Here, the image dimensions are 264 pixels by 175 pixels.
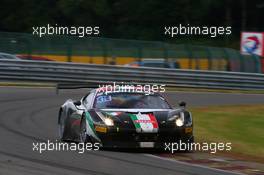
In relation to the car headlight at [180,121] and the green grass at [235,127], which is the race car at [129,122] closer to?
the car headlight at [180,121]

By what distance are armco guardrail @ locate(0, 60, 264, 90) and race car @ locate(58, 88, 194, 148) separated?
50.0 feet

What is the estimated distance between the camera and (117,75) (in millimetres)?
29953

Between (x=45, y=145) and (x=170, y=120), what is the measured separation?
2.11m

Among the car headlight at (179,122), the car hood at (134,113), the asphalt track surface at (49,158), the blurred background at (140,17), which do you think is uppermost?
the blurred background at (140,17)

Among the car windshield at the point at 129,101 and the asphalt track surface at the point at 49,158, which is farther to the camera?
the car windshield at the point at 129,101

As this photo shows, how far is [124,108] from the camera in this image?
12781mm

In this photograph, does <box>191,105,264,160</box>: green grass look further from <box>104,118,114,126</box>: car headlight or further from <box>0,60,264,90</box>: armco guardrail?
<box>0,60,264,90</box>: armco guardrail

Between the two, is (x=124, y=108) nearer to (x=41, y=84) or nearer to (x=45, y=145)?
(x=45, y=145)

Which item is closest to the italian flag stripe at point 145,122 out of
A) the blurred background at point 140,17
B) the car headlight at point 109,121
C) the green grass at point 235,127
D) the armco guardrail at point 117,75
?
the car headlight at point 109,121

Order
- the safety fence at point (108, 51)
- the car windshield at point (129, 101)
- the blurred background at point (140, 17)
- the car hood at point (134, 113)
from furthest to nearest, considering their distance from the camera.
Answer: the blurred background at point (140, 17) < the safety fence at point (108, 51) < the car windshield at point (129, 101) < the car hood at point (134, 113)

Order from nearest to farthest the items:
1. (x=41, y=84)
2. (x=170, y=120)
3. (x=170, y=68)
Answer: (x=170, y=120)
(x=41, y=84)
(x=170, y=68)

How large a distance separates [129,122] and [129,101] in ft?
3.46

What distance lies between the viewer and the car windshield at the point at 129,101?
1293 cm

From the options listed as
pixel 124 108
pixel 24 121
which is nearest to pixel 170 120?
pixel 124 108
